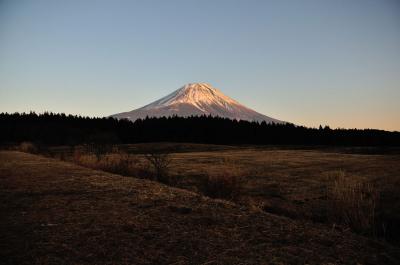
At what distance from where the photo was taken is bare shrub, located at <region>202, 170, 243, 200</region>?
45.9 feet

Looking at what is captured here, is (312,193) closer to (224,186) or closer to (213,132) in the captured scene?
(224,186)

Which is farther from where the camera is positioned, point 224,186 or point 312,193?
point 312,193

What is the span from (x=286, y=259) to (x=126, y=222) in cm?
329

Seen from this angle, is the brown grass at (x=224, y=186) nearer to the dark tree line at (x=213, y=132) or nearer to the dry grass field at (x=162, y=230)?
the dry grass field at (x=162, y=230)

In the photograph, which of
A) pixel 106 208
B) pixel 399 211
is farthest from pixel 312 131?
pixel 106 208

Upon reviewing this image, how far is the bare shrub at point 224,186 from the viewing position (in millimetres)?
14000

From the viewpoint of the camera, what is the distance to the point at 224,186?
14445 millimetres

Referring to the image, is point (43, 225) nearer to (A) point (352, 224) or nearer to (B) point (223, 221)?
(B) point (223, 221)

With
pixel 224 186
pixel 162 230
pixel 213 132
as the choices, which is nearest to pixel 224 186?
pixel 224 186

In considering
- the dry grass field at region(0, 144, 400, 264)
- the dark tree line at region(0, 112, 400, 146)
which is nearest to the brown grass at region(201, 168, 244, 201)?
the dry grass field at region(0, 144, 400, 264)

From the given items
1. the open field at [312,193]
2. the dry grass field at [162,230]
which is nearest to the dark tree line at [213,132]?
the open field at [312,193]

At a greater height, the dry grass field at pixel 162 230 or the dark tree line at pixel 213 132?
the dark tree line at pixel 213 132

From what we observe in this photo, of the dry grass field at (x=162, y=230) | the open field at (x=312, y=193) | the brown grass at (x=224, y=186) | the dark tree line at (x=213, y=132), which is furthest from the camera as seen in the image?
the dark tree line at (x=213, y=132)

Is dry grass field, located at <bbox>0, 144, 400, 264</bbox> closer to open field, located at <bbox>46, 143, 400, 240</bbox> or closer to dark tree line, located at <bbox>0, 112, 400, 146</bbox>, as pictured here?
open field, located at <bbox>46, 143, 400, 240</bbox>
